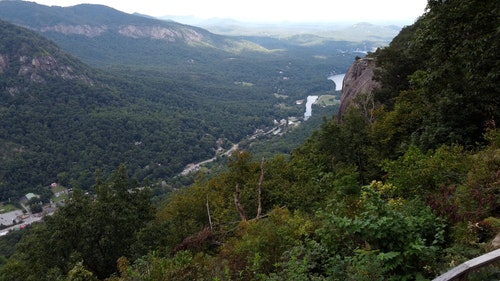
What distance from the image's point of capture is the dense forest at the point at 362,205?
5957 mm

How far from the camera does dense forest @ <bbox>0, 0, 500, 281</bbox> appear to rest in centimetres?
Answer: 596

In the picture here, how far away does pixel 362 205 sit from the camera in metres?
7.97

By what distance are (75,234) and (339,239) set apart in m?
16.7

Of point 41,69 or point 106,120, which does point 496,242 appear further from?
point 41,69

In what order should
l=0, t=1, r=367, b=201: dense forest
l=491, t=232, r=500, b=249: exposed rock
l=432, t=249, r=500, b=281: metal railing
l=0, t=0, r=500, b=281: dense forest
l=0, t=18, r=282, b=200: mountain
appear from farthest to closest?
l=0, t=18, r=282, b=200: mountain
l=0, t=1, r=367, b=201: dense forest
l=0, t=0, r=500, b=281: dense forest
l=491, t=232, r=500, b=249: exposed rock
l=432, t=249, r=500, b=281: metal railing

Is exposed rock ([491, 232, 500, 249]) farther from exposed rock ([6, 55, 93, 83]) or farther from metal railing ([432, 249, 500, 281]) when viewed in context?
exposed rock ([6, 55, 93, 83])

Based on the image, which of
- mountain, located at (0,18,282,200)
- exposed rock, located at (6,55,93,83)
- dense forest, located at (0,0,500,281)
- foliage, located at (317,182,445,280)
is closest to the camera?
foliage, located at (317,182,445,280)

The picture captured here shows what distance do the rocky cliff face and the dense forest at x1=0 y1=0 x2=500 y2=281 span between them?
20.0 feet

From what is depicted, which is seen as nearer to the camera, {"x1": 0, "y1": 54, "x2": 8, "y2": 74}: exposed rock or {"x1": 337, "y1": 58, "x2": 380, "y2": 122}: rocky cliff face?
{"x1": 337, "y1": 58, "x2": 380, "y2": 122}: rocky cliff face

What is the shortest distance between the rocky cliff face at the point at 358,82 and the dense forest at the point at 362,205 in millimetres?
6083

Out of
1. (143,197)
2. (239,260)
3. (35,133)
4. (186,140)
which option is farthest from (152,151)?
(239,260)

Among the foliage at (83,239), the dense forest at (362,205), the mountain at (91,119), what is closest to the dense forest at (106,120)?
the mountain at (91,119)

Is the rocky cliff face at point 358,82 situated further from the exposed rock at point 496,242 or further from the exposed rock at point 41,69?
the exposed rock at point 41,69

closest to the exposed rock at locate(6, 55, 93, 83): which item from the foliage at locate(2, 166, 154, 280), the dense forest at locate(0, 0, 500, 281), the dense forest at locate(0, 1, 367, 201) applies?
the dense forest at locate(0, 1, 367, 201)
